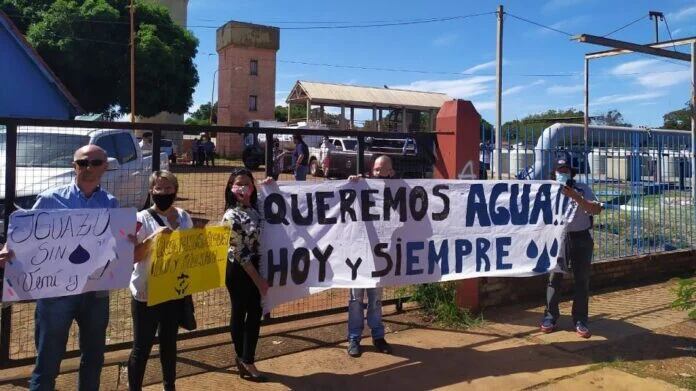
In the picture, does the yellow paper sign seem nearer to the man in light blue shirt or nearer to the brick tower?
the man in light blue shirt

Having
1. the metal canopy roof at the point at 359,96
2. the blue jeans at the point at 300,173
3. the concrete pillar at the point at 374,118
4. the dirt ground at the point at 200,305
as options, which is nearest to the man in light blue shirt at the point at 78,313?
the dirt ground at the point at 200,305

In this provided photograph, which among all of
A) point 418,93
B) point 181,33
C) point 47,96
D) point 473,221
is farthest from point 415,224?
point 418,93

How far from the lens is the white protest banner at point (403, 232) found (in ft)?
15.8

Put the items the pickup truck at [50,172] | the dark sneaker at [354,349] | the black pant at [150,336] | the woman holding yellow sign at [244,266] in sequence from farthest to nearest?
the pickup truck at [50,172] → the dark sneaker at [354,349] → the woman holding yellow sign at [244,266] → the black pant at [150,336]

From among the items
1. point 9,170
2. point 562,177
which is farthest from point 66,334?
point 562,177

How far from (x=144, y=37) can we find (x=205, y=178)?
2629cm

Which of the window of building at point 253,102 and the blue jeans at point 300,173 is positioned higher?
the window of building at point 253,102

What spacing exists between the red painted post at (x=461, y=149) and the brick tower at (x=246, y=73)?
37.2m

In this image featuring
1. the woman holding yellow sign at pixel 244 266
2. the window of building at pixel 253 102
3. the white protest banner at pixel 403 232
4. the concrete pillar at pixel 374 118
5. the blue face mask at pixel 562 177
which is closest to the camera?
the woman holding yellow sign at pixel 244 266

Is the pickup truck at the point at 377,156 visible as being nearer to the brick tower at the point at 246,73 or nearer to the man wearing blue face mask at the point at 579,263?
the man wearing blue face mask at the point at 579,263

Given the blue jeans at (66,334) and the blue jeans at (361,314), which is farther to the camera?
the blue jeans at (361,314)

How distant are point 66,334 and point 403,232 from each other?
115 inches

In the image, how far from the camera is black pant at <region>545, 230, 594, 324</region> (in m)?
5.61

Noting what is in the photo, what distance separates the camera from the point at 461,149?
240 inches
